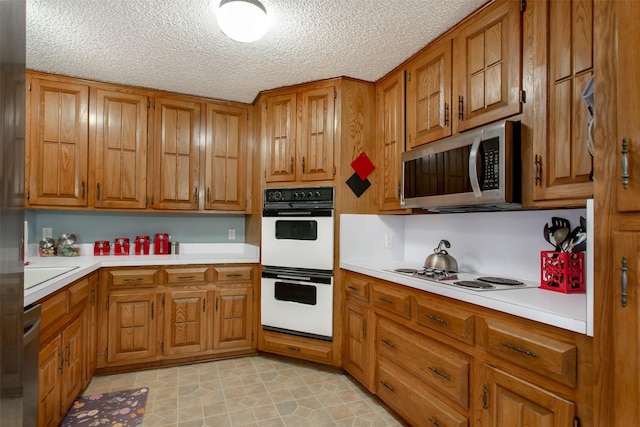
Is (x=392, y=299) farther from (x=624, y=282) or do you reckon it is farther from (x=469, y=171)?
(x=624, y=282)

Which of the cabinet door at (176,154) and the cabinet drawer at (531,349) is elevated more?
the cabinet door at (176,154)

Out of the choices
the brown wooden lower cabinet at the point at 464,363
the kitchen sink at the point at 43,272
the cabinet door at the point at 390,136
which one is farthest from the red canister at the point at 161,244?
the cabinet door at the point at 390,136

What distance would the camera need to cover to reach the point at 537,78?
1.53 m

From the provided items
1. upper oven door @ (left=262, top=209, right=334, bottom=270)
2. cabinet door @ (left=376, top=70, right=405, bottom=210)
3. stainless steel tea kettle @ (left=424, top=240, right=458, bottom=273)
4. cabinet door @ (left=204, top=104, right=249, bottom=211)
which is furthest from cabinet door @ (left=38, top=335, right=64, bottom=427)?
cabinet door @ (left=376, top=70, right=405, bottom=210)

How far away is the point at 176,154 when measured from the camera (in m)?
3.17

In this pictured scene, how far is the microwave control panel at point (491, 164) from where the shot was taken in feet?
5.39

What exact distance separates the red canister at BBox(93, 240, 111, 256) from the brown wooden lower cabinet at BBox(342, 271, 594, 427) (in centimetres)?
228

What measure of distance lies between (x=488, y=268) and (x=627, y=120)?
1.42 m

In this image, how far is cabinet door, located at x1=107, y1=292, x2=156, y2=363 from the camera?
2.69m

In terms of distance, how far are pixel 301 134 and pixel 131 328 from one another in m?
2.11

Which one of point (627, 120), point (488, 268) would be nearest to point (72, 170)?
point (488, 268)

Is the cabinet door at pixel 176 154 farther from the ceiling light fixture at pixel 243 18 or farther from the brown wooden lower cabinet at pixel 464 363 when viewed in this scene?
the brown wooden lower cabinet at pixel 464 363

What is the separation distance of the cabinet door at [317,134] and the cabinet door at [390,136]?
40cm

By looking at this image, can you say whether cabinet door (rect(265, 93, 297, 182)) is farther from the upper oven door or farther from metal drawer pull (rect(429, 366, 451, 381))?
metal drawer pull (rect(429, 366, 451, 381))
